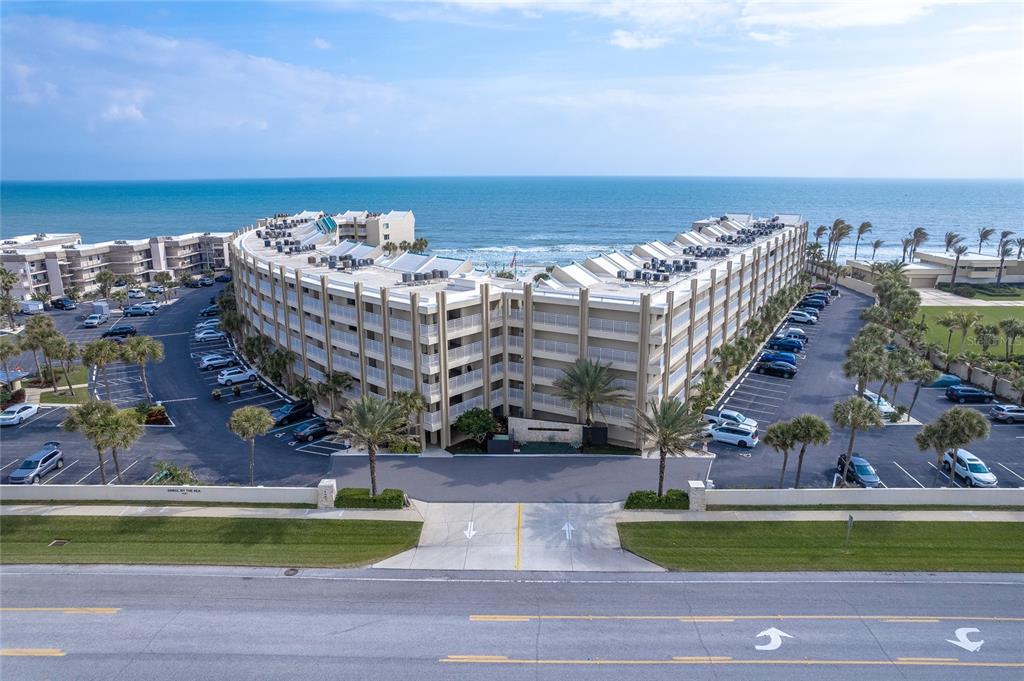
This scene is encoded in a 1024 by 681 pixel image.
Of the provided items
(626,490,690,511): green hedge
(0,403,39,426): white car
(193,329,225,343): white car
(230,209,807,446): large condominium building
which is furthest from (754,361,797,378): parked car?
(0,403,39,426): white car

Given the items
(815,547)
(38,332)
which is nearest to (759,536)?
(815,547)

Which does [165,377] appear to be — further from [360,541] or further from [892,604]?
[892,604]

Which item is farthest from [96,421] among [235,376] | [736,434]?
[736,434]

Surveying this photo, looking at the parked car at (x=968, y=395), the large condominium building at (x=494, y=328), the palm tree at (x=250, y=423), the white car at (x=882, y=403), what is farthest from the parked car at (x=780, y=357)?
the palm tree at (x=250, y=423)

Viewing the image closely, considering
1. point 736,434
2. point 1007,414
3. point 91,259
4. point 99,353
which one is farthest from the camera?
point 91,259

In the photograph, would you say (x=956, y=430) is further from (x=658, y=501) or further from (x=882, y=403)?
(x=882, y=403)

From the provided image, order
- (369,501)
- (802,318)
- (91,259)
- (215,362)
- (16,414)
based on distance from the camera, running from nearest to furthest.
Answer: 1. (369,501)
2. (16,414)
3. (215,362)
4. (802,318)
5. (91,259)

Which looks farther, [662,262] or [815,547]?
[662,262]
